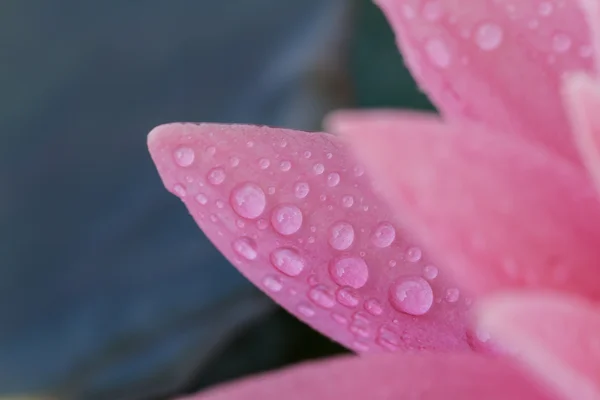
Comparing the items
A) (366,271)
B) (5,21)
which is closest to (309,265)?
(366,271)

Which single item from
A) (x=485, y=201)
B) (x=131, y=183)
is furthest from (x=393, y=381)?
(x=131, y=183)

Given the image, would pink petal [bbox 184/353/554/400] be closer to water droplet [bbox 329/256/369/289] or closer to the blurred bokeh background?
water droplet [bbox 329/256/369/289]

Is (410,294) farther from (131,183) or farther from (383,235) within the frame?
(131,183)

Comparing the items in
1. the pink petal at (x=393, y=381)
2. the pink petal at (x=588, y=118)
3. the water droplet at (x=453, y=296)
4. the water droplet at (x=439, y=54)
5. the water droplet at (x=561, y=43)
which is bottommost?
the pink petal at (x=393, y=381)

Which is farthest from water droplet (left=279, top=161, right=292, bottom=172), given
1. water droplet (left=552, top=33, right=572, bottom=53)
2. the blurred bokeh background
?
the blurred bokeh background

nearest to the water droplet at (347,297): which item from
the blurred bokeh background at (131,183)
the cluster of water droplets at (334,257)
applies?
the cluster of water droplets at (334,257)

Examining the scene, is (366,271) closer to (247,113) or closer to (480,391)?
(480,391)

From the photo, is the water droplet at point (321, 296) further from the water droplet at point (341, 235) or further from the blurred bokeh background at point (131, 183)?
the blurred bokeh background at point (131, 183)
